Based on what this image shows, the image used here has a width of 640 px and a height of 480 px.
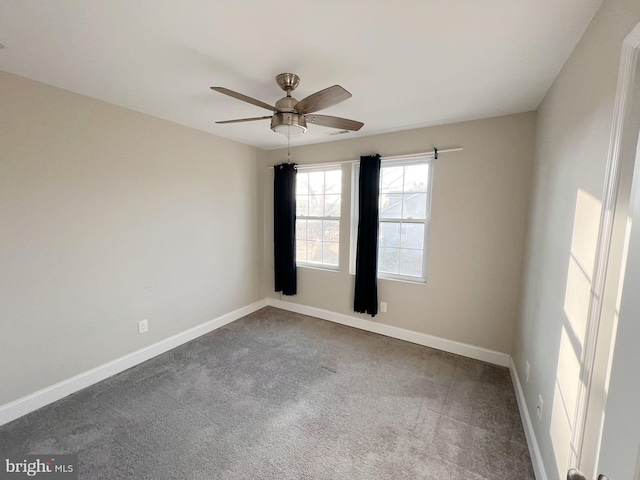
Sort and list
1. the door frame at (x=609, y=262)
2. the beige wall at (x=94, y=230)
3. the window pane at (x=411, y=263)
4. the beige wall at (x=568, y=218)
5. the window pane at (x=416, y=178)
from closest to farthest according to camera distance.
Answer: the door frame at (x=609, y=262)
the beige wall at (x=568, y=218)
the beige wall at (x=94, y=230)
the window pane at (x=416, y=178)
the window pane at (x=411, y=263)

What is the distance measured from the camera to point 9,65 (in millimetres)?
1757

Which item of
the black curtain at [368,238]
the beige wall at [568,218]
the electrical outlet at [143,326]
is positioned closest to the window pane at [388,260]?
the black curtain at [368,238]

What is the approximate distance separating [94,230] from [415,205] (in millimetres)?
3194

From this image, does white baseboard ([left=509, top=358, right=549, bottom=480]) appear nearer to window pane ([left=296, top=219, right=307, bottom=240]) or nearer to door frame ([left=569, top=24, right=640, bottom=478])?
door frame ([left=569, top=24, right=640, bottom=478])

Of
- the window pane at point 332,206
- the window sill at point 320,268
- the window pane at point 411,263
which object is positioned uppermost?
the window pane at point 332,206

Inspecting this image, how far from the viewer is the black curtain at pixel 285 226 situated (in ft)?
12.4

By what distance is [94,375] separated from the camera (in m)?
2.35

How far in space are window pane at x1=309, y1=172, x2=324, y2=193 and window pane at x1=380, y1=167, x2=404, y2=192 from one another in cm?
87

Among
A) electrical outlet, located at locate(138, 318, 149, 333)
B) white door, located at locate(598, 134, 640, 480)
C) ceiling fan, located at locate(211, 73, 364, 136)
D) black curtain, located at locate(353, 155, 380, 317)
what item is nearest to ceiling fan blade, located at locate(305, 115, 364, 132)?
ceiling fan, located at locate(211, 73, 364, 136)

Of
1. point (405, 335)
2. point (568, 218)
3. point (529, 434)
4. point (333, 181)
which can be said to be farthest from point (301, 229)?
point (529, 434)

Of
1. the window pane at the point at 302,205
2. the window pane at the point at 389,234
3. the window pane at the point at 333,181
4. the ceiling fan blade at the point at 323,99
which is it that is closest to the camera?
the ceiling fan blade at the point at 323,99

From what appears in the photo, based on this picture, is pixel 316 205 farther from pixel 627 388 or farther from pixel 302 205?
pixel 627 388

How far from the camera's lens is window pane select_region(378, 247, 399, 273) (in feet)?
10.7

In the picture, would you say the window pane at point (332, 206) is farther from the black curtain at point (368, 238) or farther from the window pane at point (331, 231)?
the black curtain at point (368, 238)
